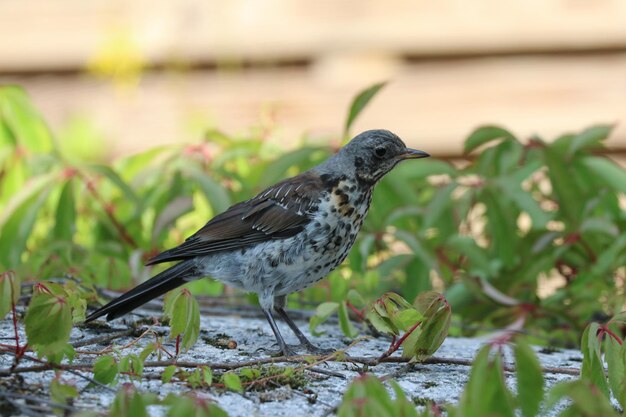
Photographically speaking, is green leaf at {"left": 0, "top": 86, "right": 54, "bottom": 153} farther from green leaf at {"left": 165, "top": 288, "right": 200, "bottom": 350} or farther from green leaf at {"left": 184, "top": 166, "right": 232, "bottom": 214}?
green leaf at {"left": 165, "top": 288, "right": 200, "bottom": 350}

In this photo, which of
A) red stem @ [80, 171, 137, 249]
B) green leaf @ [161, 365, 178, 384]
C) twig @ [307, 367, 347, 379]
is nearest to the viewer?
green leaf @ [161, 365, 178, 384]

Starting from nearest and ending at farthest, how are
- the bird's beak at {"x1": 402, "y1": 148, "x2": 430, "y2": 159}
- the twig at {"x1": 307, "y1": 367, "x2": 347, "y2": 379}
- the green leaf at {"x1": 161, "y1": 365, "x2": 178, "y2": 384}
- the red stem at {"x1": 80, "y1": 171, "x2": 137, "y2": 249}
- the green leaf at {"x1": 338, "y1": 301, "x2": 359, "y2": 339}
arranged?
the green leaf at {"x1": 161, "y1": 365, "x2": 178, "y2": 384}, the twig at {"x1": 307, "y1": 367, "x2": 347, "y2": 379}, the green leaf at {"x1": 338, "y1": 301, "x2": 359, "y2": 339}, the bird's beak at {"x1": 402, "y1": 148, "x2": 430, "y2": 159}, the red stem at {"x1": 80, "y1": 171, "x2": 137, "y2": 249}

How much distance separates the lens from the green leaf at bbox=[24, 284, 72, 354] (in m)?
1.99

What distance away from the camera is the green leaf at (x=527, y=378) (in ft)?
5.63

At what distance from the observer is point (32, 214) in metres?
3.51

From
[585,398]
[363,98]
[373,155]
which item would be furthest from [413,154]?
[585,398]

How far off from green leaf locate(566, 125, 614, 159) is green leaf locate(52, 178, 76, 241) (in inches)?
71.8

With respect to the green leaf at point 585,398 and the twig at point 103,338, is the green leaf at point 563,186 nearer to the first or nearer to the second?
the twig at point 103,338

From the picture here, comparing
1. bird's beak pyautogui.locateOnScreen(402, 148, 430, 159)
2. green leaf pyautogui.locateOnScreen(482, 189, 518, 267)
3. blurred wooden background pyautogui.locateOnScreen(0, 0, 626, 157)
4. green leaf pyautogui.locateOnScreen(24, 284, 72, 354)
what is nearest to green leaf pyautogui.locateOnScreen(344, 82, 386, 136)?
bird's beak pyautogui.locateOnScreen(402, 148, 430, 159)

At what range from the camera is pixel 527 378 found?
1748 mm

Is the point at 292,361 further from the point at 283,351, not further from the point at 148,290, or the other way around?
the point at 148,290

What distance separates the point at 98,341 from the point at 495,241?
158 centimetres

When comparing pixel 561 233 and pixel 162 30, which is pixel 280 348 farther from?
pixel 162 30

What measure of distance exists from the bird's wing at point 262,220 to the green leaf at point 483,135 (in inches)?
26.4
